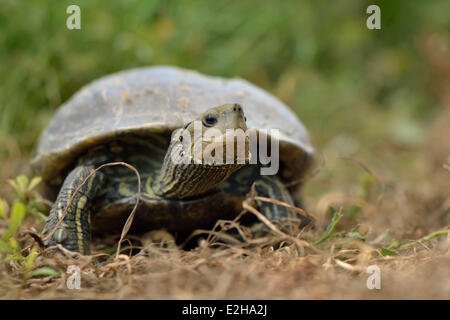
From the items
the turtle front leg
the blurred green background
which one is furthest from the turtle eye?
the blurred green background

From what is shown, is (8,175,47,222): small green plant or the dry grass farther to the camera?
(8,175,47,222): small green plant

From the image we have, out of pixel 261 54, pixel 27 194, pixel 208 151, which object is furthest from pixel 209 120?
pixel 261 54

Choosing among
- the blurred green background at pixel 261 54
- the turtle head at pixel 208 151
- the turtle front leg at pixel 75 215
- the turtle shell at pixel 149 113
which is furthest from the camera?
the blurred green background at pixel 261 54

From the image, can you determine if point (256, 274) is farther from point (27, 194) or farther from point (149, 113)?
point (27, 194)

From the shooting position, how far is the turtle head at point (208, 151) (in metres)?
2.06

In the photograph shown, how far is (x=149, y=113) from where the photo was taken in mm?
2693

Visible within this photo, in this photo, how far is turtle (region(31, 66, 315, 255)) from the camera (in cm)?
237

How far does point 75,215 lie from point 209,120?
2.77 feet

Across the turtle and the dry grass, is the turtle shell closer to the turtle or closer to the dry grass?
the turtle

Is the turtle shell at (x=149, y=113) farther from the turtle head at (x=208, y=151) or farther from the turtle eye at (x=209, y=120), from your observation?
the turtle eye at (x=209, y=120)

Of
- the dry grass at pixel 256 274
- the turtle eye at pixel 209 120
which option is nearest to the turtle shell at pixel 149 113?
the turtle eye at pixel 209 120

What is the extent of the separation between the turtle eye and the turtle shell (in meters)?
0.48

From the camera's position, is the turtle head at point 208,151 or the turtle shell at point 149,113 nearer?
the turtle head at point 208,151
